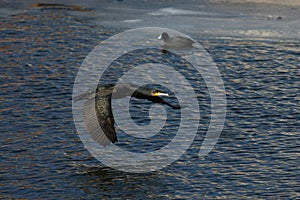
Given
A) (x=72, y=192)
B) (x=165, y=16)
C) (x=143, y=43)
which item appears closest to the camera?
(x=72, y=192)

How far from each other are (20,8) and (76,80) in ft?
12.7

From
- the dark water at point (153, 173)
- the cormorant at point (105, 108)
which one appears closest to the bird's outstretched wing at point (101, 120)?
the cormorant at point (105, 108)

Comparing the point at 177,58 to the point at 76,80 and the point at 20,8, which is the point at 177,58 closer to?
the point at 76,80

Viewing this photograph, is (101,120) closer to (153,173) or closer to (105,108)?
A: (105,108)

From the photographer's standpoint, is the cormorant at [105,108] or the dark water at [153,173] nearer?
the dark water at [153,173]

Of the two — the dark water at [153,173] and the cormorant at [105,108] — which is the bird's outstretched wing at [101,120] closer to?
the cormorant at [105,108]

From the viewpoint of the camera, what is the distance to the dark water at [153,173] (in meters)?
6.91

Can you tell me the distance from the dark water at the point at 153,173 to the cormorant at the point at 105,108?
1.28ft

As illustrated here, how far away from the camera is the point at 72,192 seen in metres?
6.84

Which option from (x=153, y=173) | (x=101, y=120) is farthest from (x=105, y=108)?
(x=153, y=173)

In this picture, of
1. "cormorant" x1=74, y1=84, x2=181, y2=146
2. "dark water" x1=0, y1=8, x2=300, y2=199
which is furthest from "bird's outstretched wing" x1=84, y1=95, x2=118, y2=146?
"dark water" x1=0, y1=8, x2=300, y2=199

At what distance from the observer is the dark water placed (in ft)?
22.7

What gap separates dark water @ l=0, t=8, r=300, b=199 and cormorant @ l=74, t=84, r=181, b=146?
39 centimetres

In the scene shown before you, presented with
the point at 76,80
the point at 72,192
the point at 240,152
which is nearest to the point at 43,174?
the point at 72,192
